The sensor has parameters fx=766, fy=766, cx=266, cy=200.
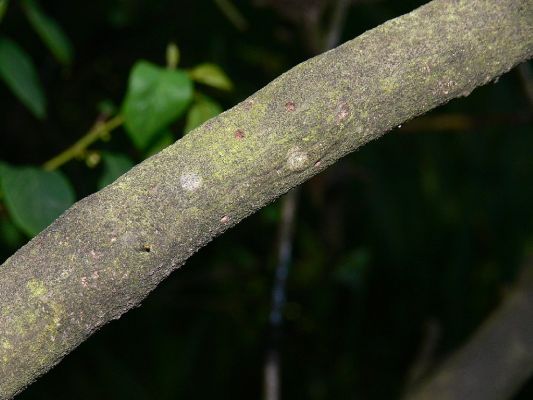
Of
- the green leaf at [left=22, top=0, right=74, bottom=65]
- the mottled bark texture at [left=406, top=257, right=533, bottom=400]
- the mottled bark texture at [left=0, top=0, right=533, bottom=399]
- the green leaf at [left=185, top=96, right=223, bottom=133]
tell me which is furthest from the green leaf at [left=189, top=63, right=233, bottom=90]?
the mottled bark texture at [left=406, top=257, right=533, bottom=400]

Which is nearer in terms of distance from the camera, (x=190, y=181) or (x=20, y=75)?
(x=190, y=181)

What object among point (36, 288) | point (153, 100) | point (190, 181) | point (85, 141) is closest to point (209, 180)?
point (190, 181)

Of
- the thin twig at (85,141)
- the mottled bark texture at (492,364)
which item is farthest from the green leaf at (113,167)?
the mottled bark texture at (492,364)

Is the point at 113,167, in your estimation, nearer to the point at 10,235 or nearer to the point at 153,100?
the point at 153,100

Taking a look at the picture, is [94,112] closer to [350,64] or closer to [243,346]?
[243,346]

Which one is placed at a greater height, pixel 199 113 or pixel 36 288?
pixel 199 113

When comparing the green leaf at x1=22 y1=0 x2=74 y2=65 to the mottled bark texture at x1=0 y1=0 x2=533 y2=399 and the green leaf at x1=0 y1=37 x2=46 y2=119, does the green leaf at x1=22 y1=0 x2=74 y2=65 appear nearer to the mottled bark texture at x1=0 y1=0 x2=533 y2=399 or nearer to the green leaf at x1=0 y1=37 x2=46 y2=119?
the green leaf at x1=0 y1=37 x2=46 y2=119
